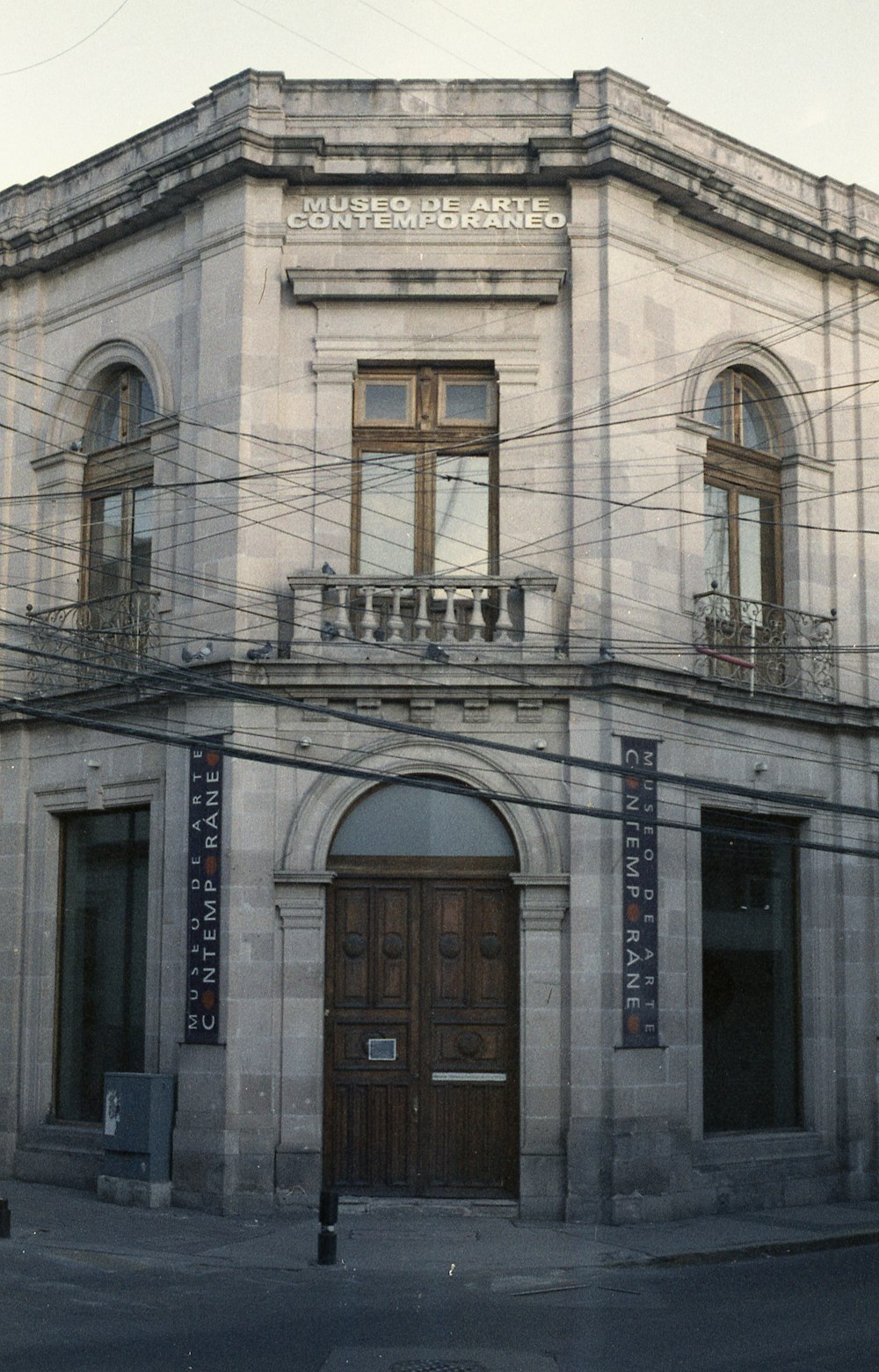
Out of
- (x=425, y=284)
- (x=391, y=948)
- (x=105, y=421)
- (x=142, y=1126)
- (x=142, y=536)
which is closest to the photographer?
(x=142, y=1126)

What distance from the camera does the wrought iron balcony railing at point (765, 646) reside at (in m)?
20.6

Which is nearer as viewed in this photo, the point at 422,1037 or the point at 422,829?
the point at 422,1037

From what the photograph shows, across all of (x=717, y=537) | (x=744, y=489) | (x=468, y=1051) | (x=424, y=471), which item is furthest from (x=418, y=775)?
(x=744, y=489)

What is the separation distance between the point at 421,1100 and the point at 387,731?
4256 mm

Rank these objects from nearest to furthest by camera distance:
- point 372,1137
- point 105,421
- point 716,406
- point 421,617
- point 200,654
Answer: point 372,1137 → point 421,617 → point 200,654 → point 716,406 → point 105,421

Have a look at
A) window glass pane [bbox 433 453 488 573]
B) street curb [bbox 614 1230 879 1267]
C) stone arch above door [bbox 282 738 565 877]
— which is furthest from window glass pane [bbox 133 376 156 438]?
street curb [bbox 614 1230 879 1267]

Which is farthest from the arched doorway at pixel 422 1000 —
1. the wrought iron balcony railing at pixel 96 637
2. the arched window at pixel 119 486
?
the arched window at pixel 119 486

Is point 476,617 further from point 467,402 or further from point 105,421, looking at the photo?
point 105,421

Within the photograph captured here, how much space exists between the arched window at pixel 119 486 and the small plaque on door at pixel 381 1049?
6.51 m

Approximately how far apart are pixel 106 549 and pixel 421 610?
5056 millimetres

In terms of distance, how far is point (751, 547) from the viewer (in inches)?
866

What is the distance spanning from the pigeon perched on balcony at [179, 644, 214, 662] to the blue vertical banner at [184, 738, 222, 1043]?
0.98m

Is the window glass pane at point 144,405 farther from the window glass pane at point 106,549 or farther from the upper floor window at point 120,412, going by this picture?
the window glass pane at point 106,549

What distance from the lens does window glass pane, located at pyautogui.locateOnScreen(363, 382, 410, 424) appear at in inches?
803
